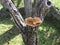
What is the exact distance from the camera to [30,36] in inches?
127

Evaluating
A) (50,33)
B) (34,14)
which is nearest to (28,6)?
(50,33)

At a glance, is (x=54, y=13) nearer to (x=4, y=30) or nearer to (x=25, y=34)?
(x=4, y=30)

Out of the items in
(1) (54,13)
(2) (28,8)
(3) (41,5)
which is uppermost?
(3) (41,5)

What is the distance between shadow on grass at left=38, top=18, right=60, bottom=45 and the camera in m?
5.15

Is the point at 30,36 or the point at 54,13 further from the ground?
the point at 30,36

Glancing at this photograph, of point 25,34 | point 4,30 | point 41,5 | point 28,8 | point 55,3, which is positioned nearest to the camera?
point 41,5

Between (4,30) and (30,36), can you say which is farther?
(4,30)

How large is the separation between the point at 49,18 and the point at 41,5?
310 cm

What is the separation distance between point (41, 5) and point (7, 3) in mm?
616

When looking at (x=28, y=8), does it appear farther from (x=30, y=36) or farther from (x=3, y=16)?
(x=30, y=36)

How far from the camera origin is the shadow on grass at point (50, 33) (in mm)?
5152

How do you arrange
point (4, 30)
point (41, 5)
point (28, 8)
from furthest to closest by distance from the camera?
point (4, 30) < point (28, 8) < point (41, 5)

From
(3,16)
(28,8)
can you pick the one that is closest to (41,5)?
Answer: (28,8)

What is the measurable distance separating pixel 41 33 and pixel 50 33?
11.0 inches
